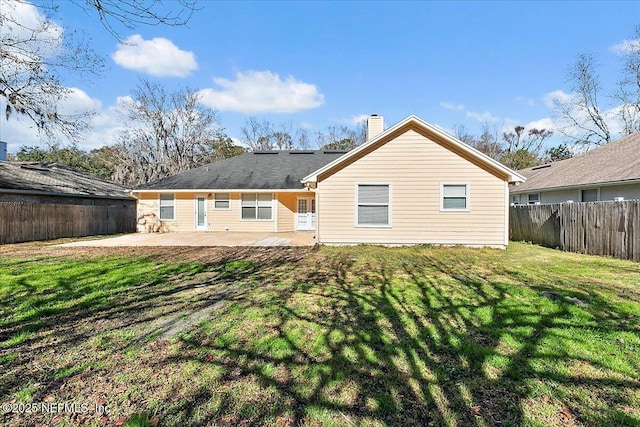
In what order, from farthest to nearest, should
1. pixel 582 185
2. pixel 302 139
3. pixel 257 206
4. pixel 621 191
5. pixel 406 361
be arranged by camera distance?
pixel 302 139 → pixel 257 206 → pixel 582 185 → pixel 621 191 → pixel 406 361

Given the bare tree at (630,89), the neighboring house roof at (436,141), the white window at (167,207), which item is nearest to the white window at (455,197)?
the neighboring house roof at (436,141)

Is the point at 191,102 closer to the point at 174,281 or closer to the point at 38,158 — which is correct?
the point at 38,158

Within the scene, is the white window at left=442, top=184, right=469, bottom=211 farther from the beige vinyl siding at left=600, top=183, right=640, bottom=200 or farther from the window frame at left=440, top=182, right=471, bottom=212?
the beige vinyl siding at left=600, top=183, right=640, bottom=200

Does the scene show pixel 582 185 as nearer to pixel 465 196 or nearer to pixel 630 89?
pixel 465 196

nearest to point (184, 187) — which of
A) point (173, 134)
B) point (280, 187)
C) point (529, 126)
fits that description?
point (280, 187)

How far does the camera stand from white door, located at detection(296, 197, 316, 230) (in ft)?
55.3

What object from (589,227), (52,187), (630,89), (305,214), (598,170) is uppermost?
(630,89)

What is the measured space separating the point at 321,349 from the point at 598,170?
15158 mm

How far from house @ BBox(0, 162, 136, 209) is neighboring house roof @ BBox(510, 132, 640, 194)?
71.7ft

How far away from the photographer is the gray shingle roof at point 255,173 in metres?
16.2

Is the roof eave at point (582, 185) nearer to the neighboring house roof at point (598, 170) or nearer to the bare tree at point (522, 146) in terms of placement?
the neighboring house roof at point (598, 170)

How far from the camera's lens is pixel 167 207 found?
16719 mm

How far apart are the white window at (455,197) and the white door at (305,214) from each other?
24.8ft

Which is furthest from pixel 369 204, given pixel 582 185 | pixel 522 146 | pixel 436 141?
pixel 522 146
